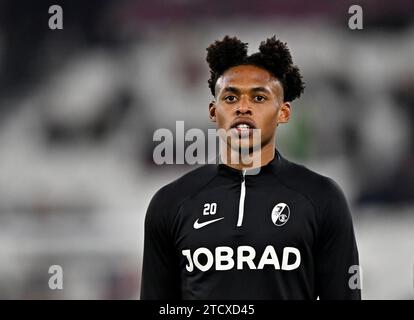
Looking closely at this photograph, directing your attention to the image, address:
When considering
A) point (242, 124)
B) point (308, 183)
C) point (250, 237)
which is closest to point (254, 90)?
point (242, 124)

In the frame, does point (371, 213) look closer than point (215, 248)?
No

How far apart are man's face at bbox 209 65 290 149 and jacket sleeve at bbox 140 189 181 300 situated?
0.40m

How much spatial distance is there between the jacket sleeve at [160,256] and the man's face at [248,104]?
1.31ft

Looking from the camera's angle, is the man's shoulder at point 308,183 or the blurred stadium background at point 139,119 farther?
the blurred stadium background at point 139,119

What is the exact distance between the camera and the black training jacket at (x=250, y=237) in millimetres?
2420

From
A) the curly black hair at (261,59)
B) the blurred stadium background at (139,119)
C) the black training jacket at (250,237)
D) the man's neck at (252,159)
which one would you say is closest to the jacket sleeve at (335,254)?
the black training jacket at (250,237)

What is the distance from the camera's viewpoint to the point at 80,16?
3988 mm

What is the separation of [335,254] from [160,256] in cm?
67

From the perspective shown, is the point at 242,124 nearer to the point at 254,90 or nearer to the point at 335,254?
the point at 254,90

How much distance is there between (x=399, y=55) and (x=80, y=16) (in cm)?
191

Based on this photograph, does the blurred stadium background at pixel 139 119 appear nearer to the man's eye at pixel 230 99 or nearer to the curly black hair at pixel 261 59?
the curly black hair at pixel 261 59
